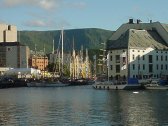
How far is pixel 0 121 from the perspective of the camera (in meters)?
57.4

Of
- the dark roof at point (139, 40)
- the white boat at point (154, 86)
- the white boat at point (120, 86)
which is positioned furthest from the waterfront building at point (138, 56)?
the white boat at point (154, 86)

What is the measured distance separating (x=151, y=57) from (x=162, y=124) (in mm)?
129766

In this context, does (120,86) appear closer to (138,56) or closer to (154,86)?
(154,86)

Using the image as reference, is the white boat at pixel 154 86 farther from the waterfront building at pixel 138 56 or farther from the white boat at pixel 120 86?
the waterfront building at pixel 138 56

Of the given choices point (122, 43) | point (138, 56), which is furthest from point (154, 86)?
point (122, 43)

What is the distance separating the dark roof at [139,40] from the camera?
178 meters

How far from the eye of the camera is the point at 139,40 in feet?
594

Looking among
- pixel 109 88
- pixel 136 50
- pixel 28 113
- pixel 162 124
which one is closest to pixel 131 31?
pixel 136 50

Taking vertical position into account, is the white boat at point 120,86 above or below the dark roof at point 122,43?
below

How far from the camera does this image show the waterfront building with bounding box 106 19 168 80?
176 m

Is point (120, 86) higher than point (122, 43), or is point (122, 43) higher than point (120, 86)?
point (122, 43)

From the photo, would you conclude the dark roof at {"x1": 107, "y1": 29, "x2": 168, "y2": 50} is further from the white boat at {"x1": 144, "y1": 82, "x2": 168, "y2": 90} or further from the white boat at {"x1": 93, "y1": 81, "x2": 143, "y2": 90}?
the white boat at {"x1": 144, "y1": 82, "x2": 168, "y2": 90}

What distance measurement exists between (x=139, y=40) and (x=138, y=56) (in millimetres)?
6246

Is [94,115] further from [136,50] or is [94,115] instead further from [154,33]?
[154,33]
